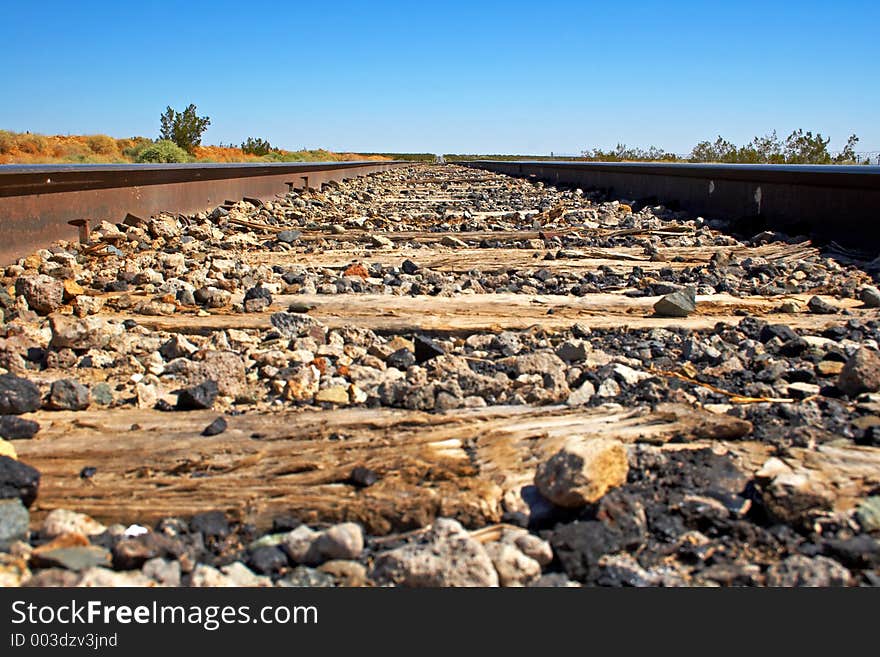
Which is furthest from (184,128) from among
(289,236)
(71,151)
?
(289,236)

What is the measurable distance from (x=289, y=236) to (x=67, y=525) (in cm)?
621

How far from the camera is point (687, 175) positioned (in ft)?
39.5

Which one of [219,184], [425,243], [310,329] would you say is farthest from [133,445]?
[219,184]

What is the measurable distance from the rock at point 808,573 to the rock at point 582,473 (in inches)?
19.1

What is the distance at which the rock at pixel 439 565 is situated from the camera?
1890mm

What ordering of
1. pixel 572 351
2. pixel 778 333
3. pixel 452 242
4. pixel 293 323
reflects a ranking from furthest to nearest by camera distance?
pixel 452 242 < pixel 293 323 < pixel 778 333 < pixel 572 351

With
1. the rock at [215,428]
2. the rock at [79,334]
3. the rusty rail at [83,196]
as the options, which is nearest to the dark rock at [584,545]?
the rock at [215,428]

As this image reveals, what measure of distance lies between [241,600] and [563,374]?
181cm

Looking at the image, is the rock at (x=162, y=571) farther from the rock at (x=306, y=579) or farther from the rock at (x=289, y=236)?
the rock at (x=289, y=236)

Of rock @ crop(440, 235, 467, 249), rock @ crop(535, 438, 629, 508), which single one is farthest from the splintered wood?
rock @ crop(440, 235, 467, 249)

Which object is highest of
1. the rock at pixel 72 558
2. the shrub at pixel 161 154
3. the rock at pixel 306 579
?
the shrub at pixel 161 154

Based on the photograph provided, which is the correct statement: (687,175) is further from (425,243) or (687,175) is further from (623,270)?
(623,270)

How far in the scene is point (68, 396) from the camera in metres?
3.01

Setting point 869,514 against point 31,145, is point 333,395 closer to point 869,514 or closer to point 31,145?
point 869,514
